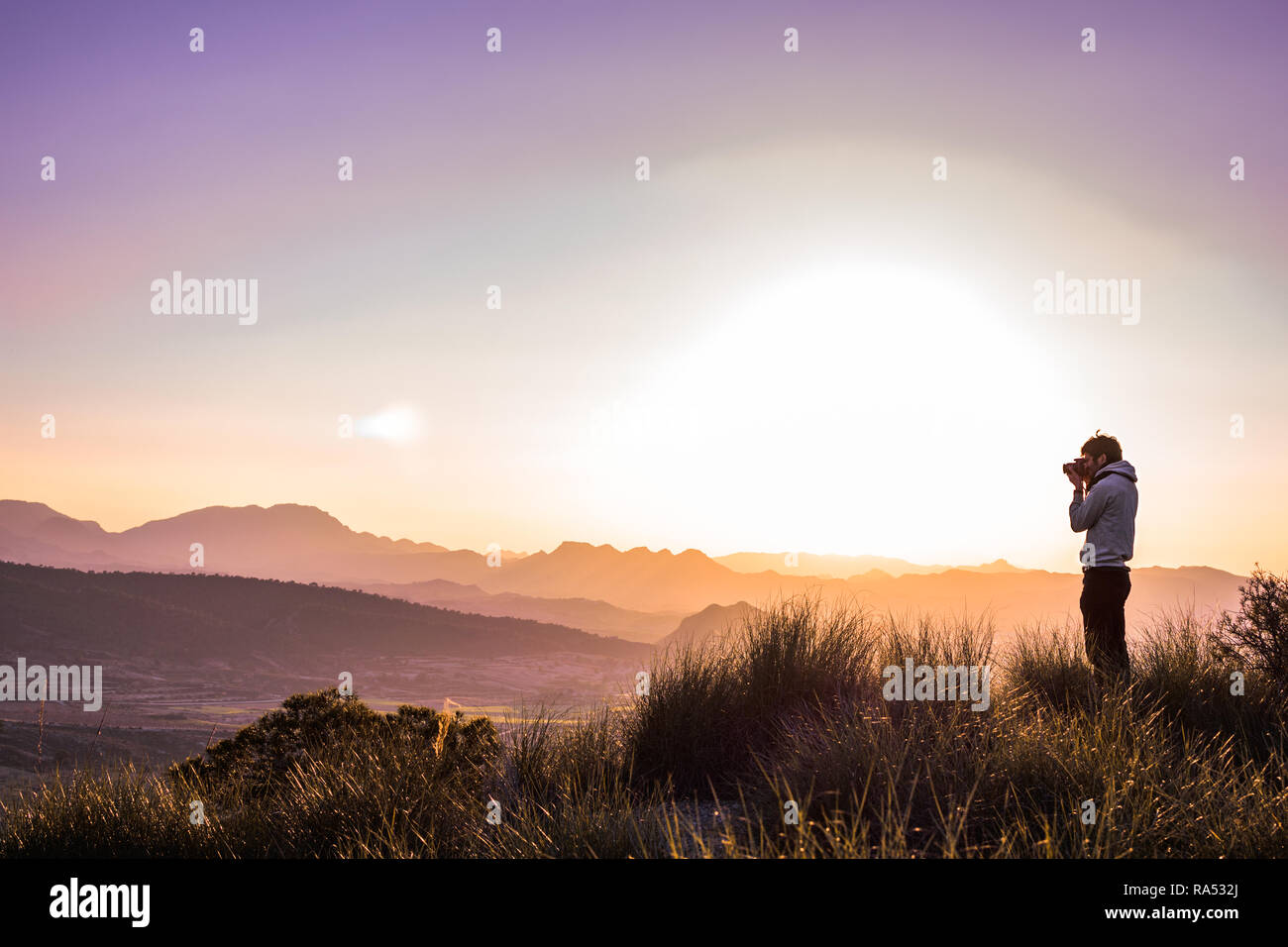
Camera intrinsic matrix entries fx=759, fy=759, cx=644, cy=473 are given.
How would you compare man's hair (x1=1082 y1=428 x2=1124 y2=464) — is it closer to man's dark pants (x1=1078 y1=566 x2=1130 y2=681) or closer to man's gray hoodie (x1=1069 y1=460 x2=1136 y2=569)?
man's gray hoodie (x1=1069 y1=460 x2=1136 y2=569)

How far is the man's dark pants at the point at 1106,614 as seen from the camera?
24.0 ft

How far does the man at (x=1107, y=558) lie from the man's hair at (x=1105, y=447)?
0.65ft

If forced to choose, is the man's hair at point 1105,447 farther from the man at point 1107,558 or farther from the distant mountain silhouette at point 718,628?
the distant mountain silhouette at point 718,628

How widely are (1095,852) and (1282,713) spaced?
461cm

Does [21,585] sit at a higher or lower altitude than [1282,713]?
lower

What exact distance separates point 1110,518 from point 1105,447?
2.93 feet

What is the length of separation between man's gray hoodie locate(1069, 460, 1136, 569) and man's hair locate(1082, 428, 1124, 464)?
1.02 feet

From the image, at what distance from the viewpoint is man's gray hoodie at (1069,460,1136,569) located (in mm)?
7312

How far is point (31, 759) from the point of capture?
1353 inches

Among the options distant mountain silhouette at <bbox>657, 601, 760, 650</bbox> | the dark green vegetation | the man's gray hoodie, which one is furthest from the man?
distant mountain silhouette at <bbox>657, 601, 760, 650</bbox>

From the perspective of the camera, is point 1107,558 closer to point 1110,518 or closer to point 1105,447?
point 1110,518
